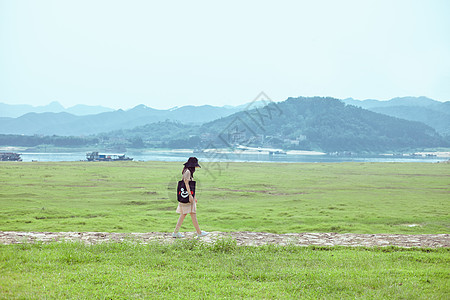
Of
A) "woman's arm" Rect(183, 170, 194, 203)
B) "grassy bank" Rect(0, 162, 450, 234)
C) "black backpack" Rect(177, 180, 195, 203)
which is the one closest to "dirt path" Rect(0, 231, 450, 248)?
"black backpack" Rect(177, 180, 195, 203)

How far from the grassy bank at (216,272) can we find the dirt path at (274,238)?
0.86 metres

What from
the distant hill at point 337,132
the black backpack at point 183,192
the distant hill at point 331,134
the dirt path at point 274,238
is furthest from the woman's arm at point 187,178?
the distant hill at point 331,134

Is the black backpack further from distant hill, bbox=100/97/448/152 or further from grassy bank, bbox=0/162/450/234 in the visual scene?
distant hill, bbox=100/97/448/152

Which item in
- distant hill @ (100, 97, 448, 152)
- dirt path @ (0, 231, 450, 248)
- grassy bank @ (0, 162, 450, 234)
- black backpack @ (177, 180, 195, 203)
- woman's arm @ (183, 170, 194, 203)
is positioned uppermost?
distant hill @ (100, 97, 448, 152)

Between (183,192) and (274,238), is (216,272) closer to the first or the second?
(183,192)

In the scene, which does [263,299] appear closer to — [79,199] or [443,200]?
[79,199]

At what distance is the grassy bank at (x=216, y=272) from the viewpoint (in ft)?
23.1

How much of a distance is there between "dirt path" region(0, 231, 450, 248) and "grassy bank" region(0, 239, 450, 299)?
861 mm

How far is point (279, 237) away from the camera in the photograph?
12.2 metres

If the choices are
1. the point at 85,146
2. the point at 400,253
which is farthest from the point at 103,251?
the point at 85,146

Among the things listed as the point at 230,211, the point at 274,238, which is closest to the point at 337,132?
the point at 230,211

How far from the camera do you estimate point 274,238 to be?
12.0m

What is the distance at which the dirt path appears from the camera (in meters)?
11.3

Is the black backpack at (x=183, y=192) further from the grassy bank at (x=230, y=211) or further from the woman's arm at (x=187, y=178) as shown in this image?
the grassy bank at (x=230, y=211)
